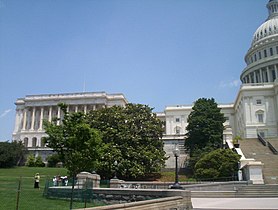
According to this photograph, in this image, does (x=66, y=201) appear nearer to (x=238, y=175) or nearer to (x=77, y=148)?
(x=77, y=148)

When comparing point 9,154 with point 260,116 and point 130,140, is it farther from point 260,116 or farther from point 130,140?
point 260,116

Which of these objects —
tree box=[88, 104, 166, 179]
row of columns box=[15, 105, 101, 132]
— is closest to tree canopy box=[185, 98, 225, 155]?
tree box=[88, 104, 166, 179]

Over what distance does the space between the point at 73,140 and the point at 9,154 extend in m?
48.3

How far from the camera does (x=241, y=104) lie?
262ft

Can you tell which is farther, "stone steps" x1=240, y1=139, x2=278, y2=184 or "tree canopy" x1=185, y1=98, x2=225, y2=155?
"tree canopy" x1=185, y1=98, x2=225, y2=155

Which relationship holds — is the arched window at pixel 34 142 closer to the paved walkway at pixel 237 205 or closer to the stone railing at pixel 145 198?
the stone railing at pixel 145 198

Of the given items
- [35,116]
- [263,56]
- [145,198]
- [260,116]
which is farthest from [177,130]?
[145,198]

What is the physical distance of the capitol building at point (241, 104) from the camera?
74.4 meters

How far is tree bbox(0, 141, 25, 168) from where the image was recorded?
57.8 m

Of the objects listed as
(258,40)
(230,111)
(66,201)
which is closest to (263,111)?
(230,111)

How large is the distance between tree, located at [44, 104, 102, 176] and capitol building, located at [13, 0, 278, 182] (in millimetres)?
55994

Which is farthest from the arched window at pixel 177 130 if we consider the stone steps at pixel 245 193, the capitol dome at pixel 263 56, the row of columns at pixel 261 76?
the stone steps at pixel 245 193

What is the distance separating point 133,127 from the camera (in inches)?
1786

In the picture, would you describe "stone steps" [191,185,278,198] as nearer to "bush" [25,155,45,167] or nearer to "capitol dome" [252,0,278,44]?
"bush" [25,155,45,167]
